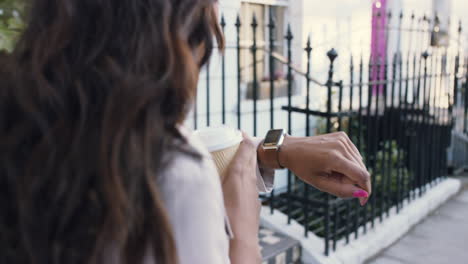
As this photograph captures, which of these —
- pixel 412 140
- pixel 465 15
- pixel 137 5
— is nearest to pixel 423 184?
pixel 412 140

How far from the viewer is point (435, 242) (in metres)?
4.02

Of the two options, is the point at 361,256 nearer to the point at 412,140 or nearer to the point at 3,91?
the point at 412,140

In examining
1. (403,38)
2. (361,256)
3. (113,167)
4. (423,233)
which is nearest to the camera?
(113,167)

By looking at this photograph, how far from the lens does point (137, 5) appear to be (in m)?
0.77

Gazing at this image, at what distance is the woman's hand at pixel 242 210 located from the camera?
0.96 metres

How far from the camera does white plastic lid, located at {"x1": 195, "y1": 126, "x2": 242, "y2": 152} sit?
→ 106 centimetres

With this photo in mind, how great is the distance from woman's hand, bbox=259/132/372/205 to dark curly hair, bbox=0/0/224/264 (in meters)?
0.58

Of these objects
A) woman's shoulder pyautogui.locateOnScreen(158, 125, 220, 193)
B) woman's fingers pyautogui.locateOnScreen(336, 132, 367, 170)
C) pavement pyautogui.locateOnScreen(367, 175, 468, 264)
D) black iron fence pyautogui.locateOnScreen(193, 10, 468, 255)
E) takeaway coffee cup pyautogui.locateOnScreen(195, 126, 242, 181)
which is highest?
woman's shoulder pyautogui.locateOnScreen(158, 125, 220, 193)

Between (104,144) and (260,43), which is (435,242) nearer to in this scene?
(260,43)

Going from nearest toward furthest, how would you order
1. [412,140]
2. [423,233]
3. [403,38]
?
1. [423,233]
2. [412,140]
3. [403,38]

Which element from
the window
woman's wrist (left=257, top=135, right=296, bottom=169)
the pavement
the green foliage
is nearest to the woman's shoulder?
woman's wrist (left=257, top=135, right=296, bottom=169)

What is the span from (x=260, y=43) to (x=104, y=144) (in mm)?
4514

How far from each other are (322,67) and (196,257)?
527 centimetres

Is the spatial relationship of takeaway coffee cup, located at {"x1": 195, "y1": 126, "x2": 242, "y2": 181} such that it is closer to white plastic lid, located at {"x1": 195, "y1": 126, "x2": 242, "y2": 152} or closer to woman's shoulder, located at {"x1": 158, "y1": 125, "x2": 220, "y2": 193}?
white plastic lid, located at {"x1": 195, "y1": 126, "x2": 242, "y2": 152}
